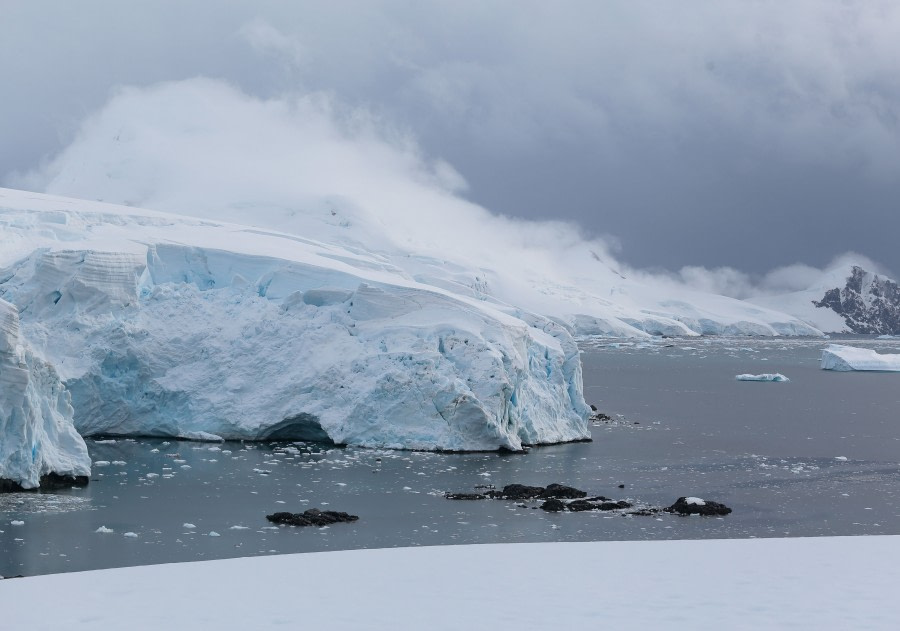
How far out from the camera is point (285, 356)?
20.7 metres

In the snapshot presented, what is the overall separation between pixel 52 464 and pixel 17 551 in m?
4.04

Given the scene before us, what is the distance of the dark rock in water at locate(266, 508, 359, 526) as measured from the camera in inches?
512

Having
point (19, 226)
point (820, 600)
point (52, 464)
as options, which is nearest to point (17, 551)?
point (52, 464)

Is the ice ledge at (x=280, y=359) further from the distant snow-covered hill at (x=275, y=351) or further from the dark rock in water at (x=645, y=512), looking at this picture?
the dark rock in water at (x=645, y=512)

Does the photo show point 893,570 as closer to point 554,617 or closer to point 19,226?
point 554,617

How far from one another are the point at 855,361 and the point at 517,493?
46394 millimetres

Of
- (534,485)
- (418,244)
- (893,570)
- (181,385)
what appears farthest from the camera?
(418,244)

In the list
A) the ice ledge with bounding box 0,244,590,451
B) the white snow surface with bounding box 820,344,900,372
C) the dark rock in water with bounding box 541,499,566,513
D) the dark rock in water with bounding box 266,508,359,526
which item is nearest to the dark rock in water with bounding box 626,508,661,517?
the dark rock in water with bounding box 541,499,566,513

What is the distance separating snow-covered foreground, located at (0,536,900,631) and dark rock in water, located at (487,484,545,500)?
20.7ft

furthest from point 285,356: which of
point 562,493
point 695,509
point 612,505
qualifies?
point 695,509

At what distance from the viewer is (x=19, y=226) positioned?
2605 centimetres

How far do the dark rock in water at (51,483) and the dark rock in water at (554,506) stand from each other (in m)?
6.65

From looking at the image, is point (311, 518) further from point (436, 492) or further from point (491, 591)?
point (491, 591)

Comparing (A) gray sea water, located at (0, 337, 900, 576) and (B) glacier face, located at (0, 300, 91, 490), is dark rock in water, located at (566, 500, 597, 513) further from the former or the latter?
(B) glacier face, located at (0, 300, 91, 490)
